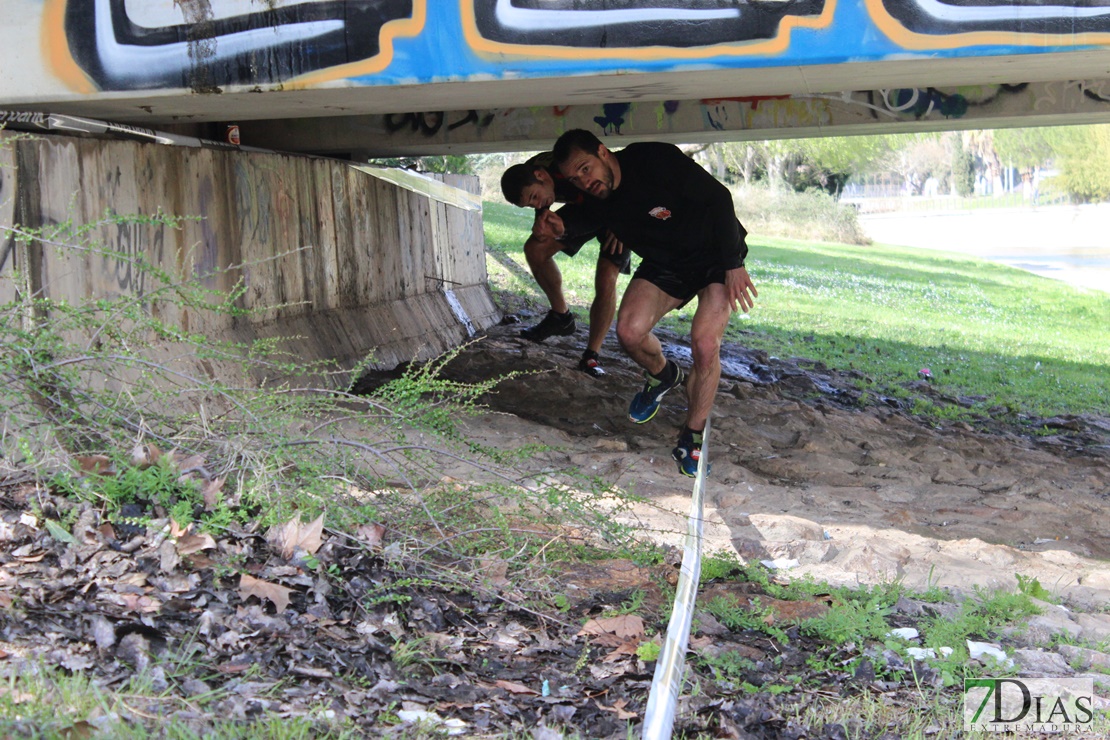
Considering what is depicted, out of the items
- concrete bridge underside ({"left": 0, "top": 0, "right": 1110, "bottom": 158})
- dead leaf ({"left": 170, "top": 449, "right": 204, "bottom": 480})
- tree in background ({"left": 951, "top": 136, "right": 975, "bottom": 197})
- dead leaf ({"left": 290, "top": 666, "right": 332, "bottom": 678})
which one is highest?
concrete bridge underside ({"left": 0, "top": 0, "right": 1110, "bottom": 158})

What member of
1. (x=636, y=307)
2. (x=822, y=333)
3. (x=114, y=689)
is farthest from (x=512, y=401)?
(x=822, y=333)

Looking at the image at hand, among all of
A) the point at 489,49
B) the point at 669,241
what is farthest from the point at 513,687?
the point at 669,241

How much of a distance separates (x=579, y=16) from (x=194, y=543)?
10.6 feet

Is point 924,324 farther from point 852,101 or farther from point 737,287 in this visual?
point 737,287

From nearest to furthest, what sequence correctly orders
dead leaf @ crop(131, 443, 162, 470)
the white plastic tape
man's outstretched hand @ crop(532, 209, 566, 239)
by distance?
1. the white plastic tape
2. dead leaf @ crop(131, 443, 162, 470)
3. man's outstretched hand @ crop(532, 209, 566, 239)

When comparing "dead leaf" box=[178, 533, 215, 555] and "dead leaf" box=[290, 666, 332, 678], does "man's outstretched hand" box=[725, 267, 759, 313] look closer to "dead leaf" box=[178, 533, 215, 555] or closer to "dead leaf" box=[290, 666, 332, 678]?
"dead leaf" box=[178, 533, 215, 555]

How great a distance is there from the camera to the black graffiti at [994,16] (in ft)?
16.6

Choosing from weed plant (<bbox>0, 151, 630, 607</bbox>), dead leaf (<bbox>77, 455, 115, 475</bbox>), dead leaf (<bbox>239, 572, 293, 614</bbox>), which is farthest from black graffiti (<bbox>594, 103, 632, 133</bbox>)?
dead leaf (<bbox>239, 572, 293, 614</bbox>)

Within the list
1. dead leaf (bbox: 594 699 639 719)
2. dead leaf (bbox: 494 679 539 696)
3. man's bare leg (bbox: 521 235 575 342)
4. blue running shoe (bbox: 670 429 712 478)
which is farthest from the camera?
man's bare leg (bbox: 521 235 575 342)

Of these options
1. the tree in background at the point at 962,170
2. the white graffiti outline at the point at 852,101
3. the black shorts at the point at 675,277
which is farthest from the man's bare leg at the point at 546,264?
the tree in background at the point at 962,170

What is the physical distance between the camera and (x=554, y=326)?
29.9 feet

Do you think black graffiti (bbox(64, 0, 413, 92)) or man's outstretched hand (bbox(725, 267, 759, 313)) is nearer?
black graffiti (bbox(64, 0, 413, 92))

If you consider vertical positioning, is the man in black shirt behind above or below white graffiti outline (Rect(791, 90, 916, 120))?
below

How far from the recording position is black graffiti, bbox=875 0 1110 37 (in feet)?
16.6
